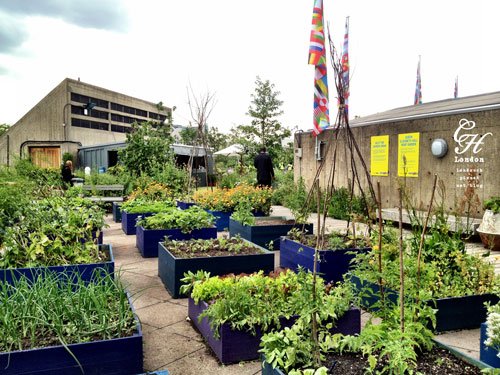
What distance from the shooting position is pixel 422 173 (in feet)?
30.9

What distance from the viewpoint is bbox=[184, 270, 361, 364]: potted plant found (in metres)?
2.99

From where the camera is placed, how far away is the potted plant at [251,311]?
2.99 meters

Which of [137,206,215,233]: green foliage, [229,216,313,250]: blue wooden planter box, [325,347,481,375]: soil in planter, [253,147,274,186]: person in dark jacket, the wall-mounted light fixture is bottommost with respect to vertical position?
[325,347,481,375]: soil in planter

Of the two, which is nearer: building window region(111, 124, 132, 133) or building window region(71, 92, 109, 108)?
building window region(71, 92, 109, 108)

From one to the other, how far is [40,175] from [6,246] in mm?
2606

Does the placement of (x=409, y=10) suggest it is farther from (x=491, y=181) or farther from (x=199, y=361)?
(x=199, y=361)

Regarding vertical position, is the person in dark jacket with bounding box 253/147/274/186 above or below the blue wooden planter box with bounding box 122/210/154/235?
Result: above

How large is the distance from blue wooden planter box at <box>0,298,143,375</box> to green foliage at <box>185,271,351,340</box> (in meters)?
0.65

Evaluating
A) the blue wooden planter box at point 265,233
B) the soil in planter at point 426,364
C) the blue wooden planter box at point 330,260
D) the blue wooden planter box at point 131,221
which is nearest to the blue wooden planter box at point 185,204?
the blue wooden planter box at point 131,221

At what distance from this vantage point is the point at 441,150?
28.9 ft

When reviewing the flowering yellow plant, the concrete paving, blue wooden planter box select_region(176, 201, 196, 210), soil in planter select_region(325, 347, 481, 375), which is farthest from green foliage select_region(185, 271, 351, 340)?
blue wooden planter box select_region(176, 201, 196, 210)

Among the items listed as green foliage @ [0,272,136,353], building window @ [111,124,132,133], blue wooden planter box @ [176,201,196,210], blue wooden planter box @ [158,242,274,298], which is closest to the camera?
green foliage @ [0,272,136,353]

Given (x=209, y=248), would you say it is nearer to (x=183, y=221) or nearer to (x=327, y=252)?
(x=327, y=252)

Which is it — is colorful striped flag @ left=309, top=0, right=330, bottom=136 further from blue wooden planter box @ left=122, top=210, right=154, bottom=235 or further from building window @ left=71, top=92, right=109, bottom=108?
building window @ left=71, top=92, right=109, bottom=108
